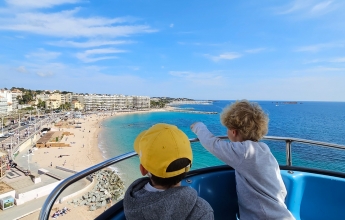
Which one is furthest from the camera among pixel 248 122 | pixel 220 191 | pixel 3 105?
pixel 3 105

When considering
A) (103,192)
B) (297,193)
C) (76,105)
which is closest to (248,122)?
(297,193)

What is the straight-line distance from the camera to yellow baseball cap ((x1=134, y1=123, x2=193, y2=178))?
2.55ft

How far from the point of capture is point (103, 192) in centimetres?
1245

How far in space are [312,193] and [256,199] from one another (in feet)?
3.23

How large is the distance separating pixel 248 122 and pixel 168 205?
2.59 ft

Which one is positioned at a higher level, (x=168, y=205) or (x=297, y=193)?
(x=168, y=205)

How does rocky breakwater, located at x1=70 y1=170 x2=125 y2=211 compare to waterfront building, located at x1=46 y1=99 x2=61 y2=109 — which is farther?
waterfront building, located at x1=46 y1=99 x2=61 y2=109

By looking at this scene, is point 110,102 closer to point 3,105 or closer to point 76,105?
point 76,105

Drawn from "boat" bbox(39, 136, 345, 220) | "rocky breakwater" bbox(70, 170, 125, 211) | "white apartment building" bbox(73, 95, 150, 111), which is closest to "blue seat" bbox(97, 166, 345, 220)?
"boat" bbox(39, 136, 345, 220)

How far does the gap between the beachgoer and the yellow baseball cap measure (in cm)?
47

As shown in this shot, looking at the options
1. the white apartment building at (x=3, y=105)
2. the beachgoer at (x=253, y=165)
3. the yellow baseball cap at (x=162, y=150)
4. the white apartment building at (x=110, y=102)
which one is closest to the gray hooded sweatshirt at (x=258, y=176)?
the beachgoer at (x=253, y=165)

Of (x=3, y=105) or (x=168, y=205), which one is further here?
(x=3, y=105)

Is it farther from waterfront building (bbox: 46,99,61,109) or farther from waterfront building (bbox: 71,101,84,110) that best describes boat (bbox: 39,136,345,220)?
waterfront building (bbox: 71,101,84,110)

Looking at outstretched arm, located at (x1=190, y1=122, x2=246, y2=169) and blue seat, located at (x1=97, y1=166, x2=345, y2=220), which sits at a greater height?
outstretched arm, located at (x1=190, y1=122, x2=246, y2=169)
